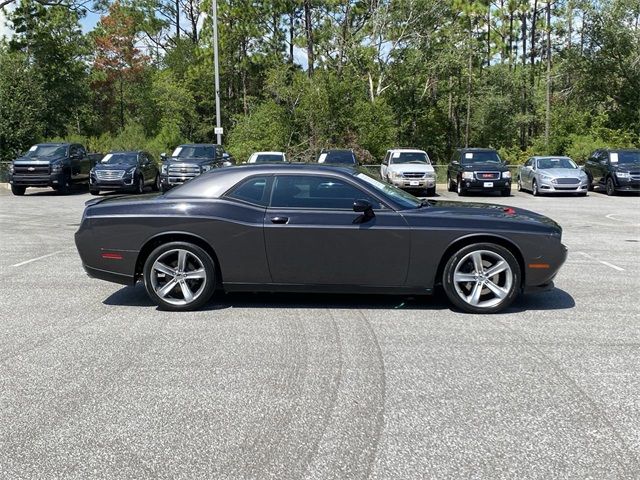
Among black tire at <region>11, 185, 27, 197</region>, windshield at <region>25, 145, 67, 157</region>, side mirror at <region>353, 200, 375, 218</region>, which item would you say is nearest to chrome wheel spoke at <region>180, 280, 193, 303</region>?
side mirror at <region>353, 200, 375, 218</region>

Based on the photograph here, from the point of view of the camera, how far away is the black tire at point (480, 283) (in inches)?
252

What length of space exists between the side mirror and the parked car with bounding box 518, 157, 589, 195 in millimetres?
18669

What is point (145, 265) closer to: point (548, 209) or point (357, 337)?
point (357, 337)

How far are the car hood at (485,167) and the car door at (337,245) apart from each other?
59.6ft

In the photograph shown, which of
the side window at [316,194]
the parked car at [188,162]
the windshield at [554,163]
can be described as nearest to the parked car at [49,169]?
the parked car at [188,162]

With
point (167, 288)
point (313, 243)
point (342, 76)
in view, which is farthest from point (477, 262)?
point (342, 76)

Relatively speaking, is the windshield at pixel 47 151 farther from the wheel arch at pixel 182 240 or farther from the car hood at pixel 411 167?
the wheel arch at pixel 182 240

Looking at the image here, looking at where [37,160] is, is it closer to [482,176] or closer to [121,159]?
[121,159]

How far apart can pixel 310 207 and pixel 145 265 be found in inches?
69.7

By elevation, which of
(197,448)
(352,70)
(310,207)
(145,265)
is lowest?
(197,448)

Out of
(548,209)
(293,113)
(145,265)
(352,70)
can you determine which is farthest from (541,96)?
(145,265)

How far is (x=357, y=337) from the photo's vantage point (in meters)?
5.66

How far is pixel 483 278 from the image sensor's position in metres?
6.44

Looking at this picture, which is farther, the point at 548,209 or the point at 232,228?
the point at 548,209
